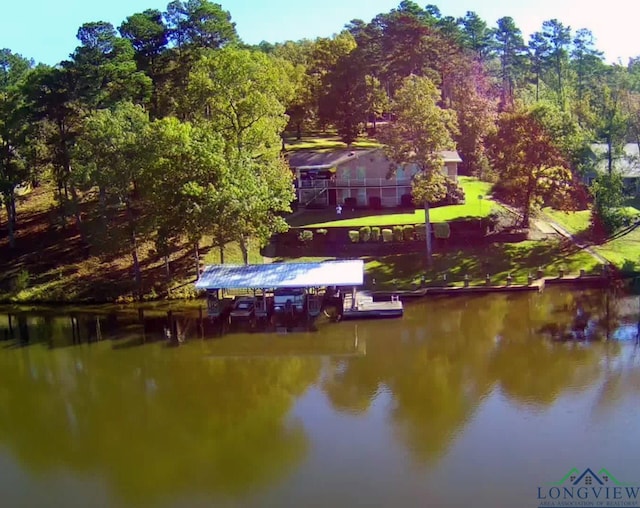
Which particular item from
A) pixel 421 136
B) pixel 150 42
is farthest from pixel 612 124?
Result: pixel 150 42

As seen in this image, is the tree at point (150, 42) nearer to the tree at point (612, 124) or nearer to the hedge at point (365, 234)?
the hedge at point (365, 234)

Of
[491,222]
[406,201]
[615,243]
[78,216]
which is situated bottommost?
[615,243]

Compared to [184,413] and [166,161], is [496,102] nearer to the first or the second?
[166,161]

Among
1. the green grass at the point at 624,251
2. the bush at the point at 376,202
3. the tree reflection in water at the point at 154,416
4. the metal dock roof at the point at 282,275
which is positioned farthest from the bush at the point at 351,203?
the tree reflection in water at the point at 154,416

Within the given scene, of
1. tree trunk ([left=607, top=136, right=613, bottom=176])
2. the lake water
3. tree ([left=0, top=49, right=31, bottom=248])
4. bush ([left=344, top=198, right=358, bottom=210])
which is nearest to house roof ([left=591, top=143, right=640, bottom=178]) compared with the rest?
tree trunk ([left=607, top=136, right=613, bottom=176])

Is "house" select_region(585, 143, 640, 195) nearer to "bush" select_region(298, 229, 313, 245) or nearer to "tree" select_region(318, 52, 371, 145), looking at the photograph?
"tree" select_region(318, 52, 371, 145)

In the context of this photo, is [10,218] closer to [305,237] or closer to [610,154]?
[305,237]

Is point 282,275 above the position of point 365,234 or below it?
below
